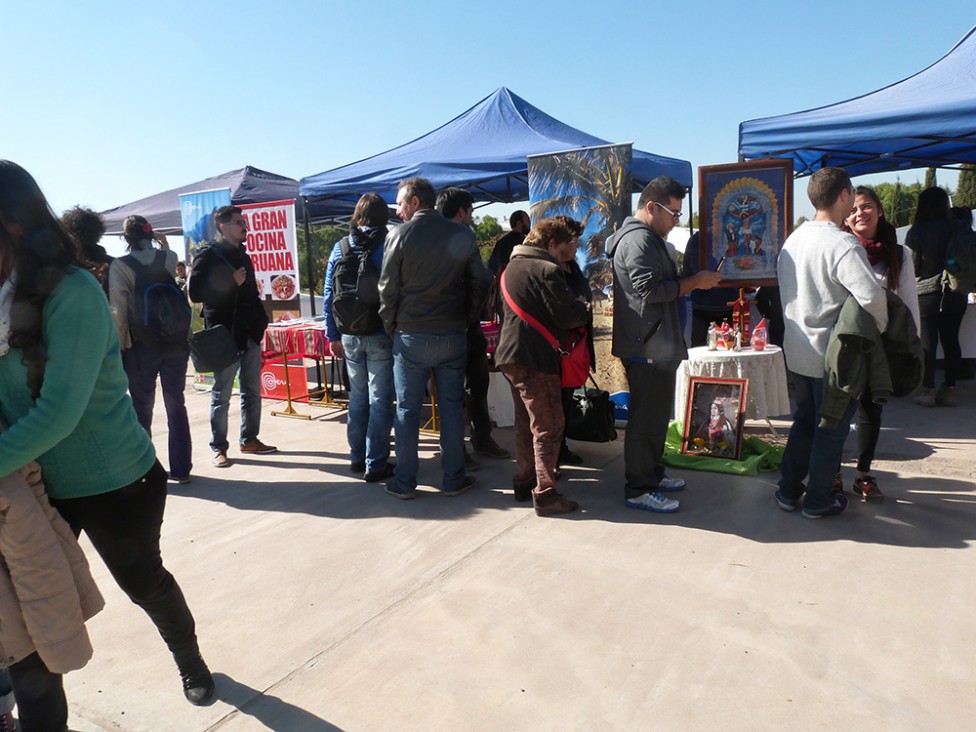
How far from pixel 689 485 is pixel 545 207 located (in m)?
2.74

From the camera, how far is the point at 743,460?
15.9 feet

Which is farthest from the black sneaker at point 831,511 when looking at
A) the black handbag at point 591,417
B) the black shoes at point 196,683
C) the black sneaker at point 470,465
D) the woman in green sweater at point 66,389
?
the woman in green sweater at point 66,389

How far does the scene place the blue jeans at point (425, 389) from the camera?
165 inches

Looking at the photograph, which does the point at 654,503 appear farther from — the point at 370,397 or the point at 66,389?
the point at 66,389

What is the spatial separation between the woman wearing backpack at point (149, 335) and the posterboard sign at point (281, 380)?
8.14 ft

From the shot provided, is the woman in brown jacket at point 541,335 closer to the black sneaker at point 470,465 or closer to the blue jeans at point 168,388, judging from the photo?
the black sneaker at point 470,465

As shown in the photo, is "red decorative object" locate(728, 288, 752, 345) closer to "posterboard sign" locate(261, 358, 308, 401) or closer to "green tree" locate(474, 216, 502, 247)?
"posterboard sign" locate(261, 358, 308, 401)

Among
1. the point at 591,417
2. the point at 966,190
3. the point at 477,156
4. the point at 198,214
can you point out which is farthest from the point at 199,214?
the point at 966,190

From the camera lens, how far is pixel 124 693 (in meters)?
2.54

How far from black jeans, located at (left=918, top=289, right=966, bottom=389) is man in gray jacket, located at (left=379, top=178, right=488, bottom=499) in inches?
179

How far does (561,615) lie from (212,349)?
10.7ft

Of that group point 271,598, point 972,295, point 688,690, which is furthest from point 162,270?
point 972,295

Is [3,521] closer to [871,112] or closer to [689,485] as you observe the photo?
[689,485]

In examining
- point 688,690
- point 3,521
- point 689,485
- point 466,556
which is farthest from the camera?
point 689,485
